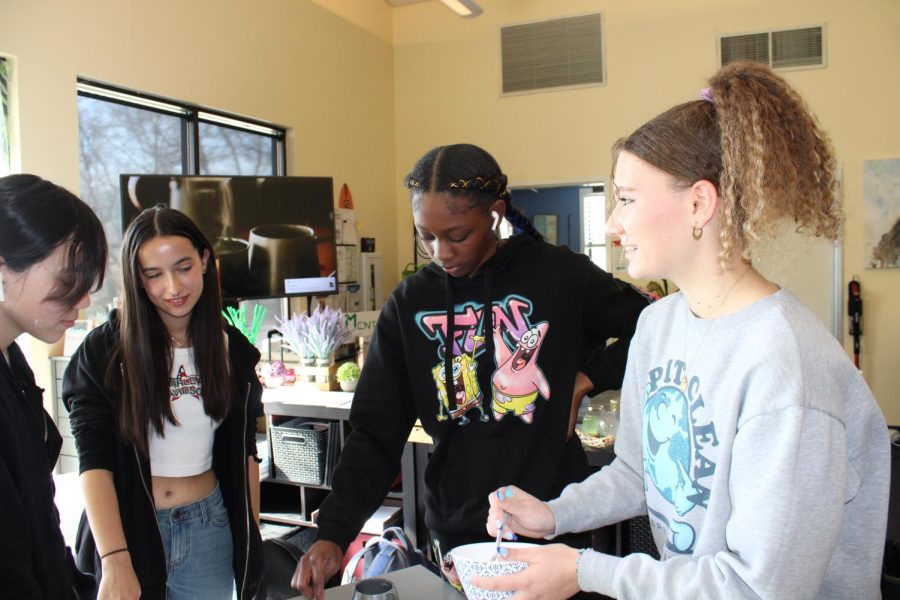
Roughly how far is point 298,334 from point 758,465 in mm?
2544

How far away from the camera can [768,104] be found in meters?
0.84

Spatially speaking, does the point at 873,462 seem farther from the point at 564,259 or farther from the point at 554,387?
the point at 564,259

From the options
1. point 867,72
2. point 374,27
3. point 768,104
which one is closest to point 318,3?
point 374,27

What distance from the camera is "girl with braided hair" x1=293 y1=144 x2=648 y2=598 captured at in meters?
1.32

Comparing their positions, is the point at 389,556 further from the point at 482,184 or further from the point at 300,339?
the point at 300,339

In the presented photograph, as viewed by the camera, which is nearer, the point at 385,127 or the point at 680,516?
the point at 680,516

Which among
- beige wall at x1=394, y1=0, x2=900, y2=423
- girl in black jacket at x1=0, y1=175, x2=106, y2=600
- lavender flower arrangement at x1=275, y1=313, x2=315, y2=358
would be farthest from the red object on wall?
girl in black jacket at x1=0, y1=175, x2=106, y2=600

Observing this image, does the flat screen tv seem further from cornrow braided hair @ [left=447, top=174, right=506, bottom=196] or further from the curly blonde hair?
the curly blonde hair

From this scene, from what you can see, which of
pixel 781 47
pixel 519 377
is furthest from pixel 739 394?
pixel 781 47

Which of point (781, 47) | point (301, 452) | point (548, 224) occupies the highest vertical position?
point (781, 47)

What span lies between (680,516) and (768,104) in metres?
0.56

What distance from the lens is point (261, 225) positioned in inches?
144

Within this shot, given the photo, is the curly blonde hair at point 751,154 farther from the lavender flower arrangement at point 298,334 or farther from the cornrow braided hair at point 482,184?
the lavender flower arrangement at point 298,334

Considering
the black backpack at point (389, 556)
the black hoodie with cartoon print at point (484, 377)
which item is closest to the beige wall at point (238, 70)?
the black backpack at point (389, 556)
